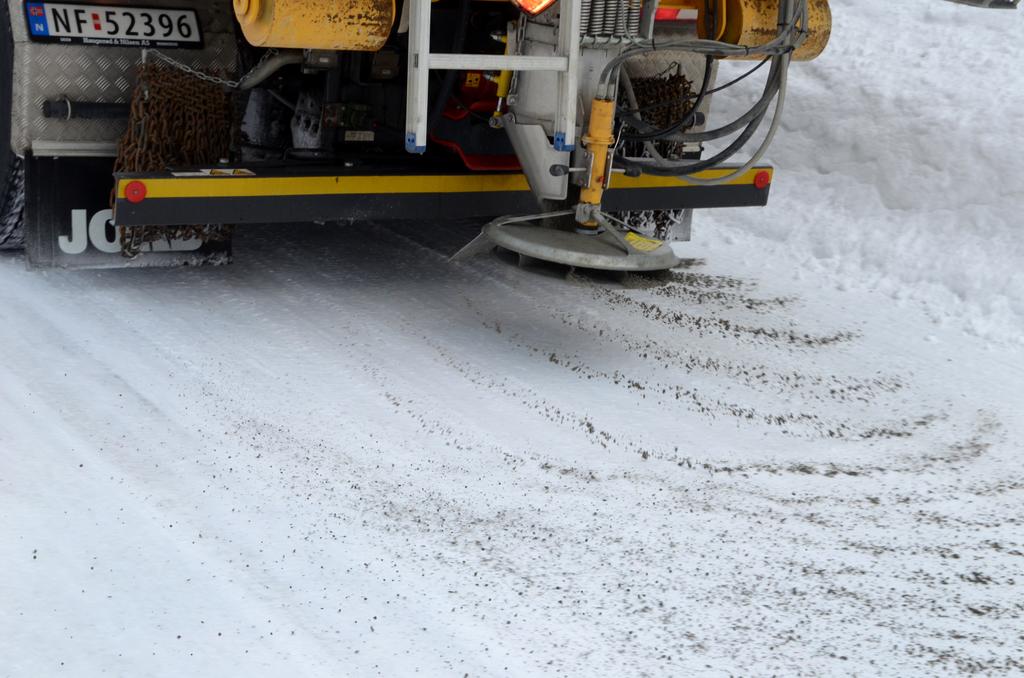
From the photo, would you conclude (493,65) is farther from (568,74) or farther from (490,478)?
(490,478)

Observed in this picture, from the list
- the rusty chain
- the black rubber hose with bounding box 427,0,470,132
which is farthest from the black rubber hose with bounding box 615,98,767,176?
the rusty chain

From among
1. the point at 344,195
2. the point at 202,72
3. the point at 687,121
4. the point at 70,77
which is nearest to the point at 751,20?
the point at 687,121

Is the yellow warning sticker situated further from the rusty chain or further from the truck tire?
the truck tire

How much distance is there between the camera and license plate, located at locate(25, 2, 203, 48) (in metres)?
4.54

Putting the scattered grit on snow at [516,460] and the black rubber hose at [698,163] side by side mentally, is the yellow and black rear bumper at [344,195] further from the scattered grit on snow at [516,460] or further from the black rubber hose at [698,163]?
the scattered grit on snow at [516,460]

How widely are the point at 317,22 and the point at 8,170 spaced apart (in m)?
1.58

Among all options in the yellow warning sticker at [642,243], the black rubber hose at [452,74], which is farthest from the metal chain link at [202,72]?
the yellow warning sticker at [642,243]

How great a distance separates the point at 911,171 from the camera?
21.6ft

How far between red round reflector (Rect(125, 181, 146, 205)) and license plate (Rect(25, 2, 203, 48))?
0.64m

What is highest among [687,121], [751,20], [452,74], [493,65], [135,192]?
[751,20]

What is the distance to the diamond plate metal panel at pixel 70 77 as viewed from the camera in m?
4.54

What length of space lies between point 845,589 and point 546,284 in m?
2.52

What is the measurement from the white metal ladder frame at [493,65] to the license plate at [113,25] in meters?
1.09

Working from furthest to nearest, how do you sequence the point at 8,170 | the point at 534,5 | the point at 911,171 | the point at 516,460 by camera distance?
the point at 911,171
the point at 8,170
the point at 534,5
the point at 516,460
